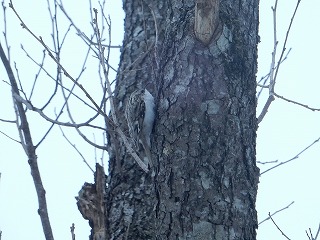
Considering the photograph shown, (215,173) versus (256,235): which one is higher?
(215,173)

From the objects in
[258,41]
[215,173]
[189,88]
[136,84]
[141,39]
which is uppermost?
[141,39]

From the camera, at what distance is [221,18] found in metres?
2.37

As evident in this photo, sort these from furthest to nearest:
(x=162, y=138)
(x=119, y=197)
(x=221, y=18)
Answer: (x=119, y=197) < (x=221, y=18) < (x=162, y=138)

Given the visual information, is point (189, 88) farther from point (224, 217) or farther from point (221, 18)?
point (224, 217)

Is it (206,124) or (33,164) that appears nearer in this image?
(33,164)

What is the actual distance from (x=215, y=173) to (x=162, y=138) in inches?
8.7

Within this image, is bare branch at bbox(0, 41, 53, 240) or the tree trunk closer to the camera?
bare branch at bbox(0, 41, 53, 240)

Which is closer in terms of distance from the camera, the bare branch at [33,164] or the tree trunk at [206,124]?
the bare branch at [33,164]

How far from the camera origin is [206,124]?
2205 millimetres

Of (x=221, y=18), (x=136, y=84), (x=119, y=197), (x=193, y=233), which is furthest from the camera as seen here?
(x=136, y=84)

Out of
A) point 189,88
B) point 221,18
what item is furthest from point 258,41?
point 189,88

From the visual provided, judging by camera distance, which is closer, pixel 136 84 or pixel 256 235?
pixel 256 235

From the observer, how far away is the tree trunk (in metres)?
2.11

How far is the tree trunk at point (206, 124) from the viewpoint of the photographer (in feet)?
6.92
